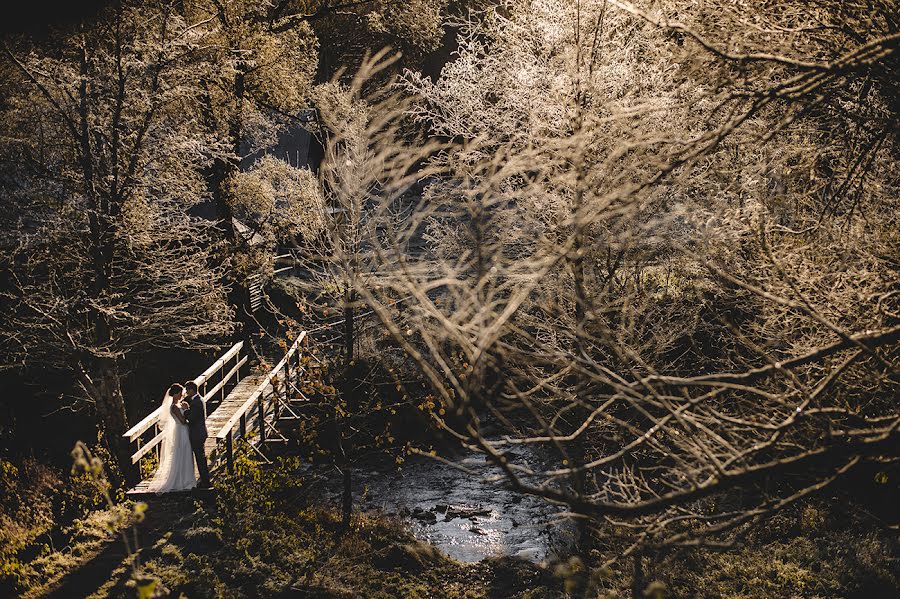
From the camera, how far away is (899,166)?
695 cm

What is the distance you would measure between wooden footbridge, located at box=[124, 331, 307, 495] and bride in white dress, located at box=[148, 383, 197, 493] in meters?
0.28

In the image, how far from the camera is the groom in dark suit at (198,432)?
9.47 m

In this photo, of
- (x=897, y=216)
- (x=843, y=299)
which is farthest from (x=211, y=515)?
(x=897, y=216)

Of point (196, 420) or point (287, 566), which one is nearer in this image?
point (287, 566)

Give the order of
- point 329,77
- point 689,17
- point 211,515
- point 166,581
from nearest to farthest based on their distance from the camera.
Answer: point 689,17
point 166,581
point 211,515
point 329,77

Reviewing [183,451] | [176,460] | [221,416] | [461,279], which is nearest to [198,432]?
[183,451]

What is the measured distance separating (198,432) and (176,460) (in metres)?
0.62

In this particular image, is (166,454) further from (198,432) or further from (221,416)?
(221,416)

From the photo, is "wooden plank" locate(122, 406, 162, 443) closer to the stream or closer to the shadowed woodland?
the shadowed woodland

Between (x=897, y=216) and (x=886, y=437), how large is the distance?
4.14 metres

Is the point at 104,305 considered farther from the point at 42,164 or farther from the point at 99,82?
the point at 99,82

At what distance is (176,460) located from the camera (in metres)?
9.63

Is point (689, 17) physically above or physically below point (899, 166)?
above

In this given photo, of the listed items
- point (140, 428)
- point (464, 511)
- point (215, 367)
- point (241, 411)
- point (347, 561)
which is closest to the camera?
point (347, 561)
